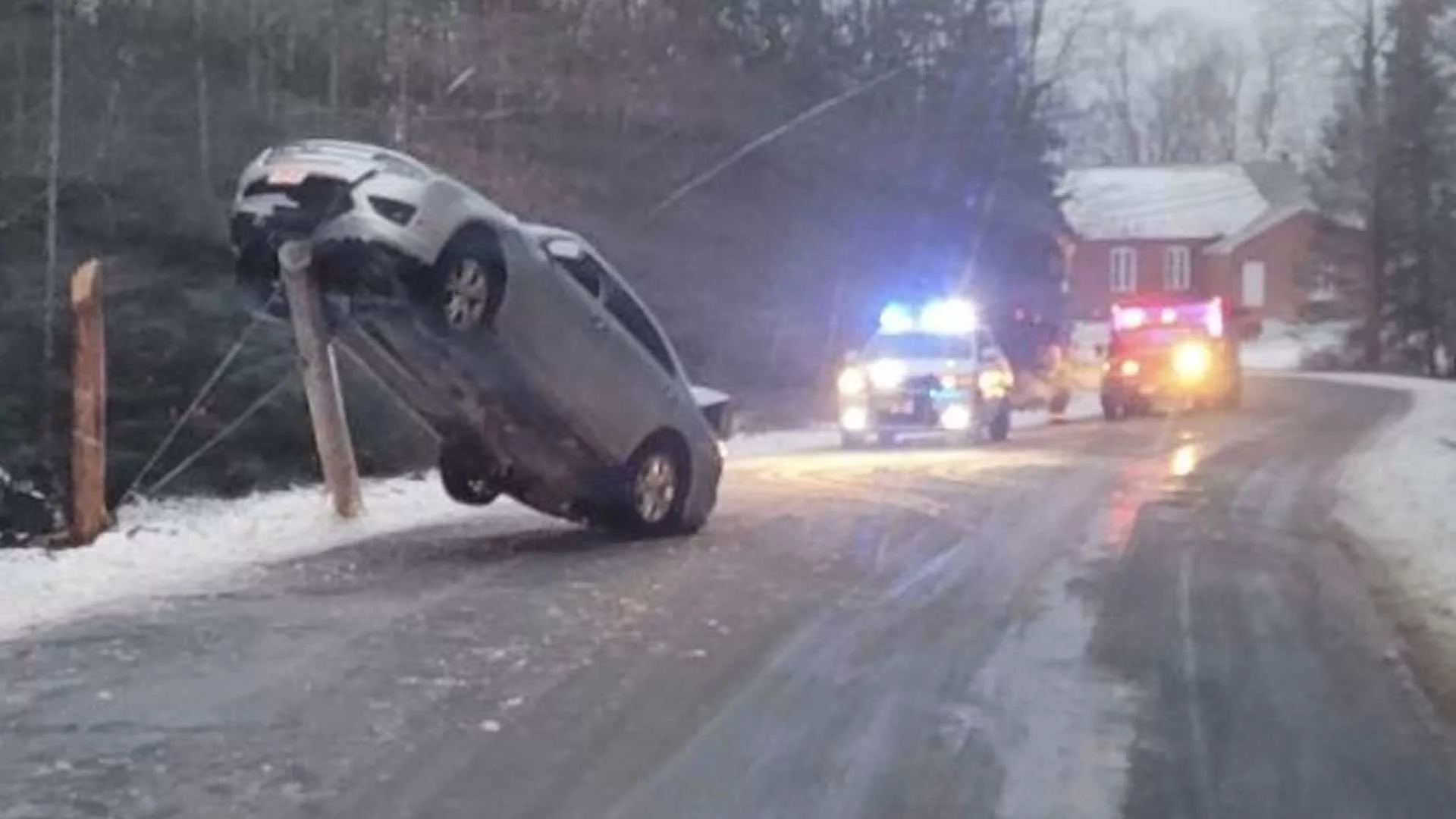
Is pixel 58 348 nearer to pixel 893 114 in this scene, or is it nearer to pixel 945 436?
pixel 945 436

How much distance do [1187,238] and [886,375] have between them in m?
70.6

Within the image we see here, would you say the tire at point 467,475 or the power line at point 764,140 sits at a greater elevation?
the power line at point 764,140

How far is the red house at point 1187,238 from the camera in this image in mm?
96125

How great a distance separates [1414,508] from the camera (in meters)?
18.5

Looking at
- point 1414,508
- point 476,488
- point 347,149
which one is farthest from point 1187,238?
point 347,149

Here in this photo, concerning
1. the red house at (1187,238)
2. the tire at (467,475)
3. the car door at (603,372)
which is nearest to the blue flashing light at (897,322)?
the tire at (467,475)

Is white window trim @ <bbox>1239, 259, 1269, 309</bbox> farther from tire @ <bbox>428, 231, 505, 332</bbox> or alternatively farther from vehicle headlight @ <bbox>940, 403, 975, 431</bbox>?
tire @ <bbox>428, 231, 505, 332</bbox>

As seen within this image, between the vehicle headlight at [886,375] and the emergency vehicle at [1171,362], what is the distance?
11.1 meters

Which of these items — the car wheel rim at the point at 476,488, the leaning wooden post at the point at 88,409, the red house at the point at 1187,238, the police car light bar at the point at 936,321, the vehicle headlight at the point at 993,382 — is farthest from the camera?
the red house at the point at 1187,238

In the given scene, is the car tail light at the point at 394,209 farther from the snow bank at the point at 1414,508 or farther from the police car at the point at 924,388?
the police car at the point at 924,388

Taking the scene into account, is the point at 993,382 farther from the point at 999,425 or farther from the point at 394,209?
the point at 394,209

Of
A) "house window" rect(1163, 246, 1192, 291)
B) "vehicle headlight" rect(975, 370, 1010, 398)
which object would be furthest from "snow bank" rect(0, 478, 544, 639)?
"house window" rect(1163, 246, 1192, 291)

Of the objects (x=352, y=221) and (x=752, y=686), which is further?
(x=352, y=221)

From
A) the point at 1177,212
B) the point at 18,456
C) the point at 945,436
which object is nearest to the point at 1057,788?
the point at 18,456
